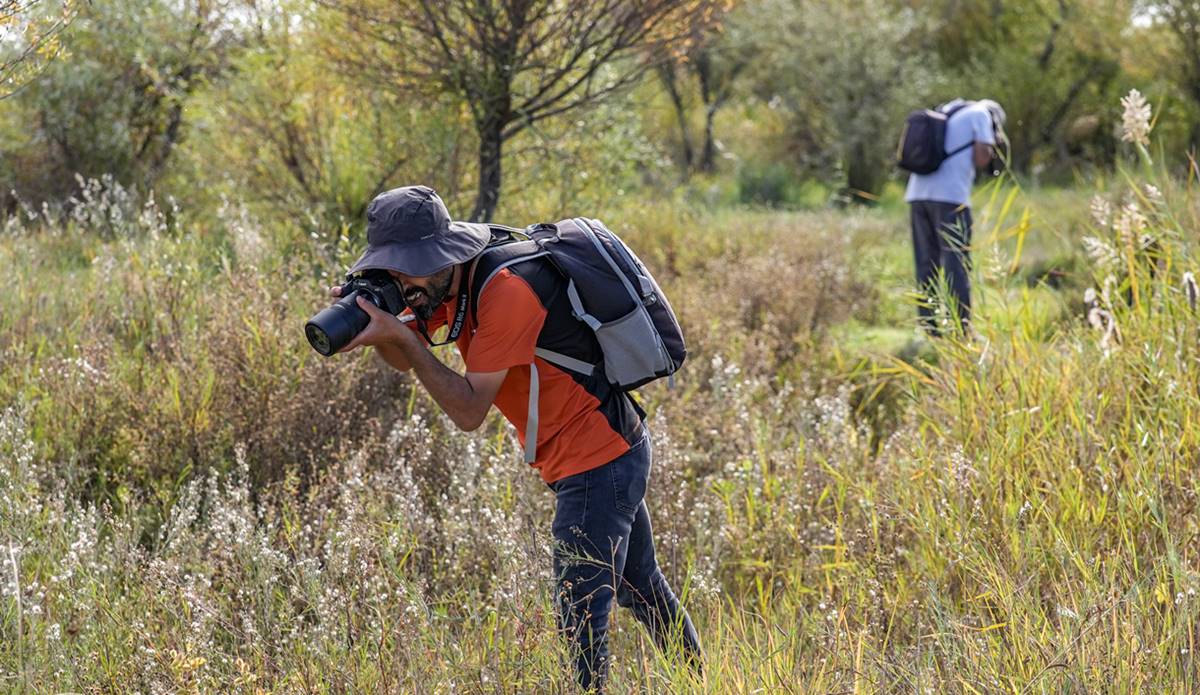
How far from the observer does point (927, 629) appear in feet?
11.1

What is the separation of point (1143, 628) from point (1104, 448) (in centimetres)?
120

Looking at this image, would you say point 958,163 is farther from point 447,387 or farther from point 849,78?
point 849,78

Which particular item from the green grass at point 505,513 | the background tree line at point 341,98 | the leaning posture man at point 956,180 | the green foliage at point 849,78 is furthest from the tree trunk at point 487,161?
the green foliage at point 849,78

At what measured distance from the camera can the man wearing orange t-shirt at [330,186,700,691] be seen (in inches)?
112

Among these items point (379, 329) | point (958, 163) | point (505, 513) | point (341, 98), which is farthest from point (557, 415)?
point (341, 98)

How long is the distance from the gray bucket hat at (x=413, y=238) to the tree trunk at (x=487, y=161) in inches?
162

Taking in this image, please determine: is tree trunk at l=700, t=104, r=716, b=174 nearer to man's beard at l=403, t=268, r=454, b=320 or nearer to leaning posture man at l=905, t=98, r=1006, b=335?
leaning posture man at l=905, t=98, r=1006, b=335

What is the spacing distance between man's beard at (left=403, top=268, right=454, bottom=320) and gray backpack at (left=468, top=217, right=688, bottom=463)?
0.07 meters

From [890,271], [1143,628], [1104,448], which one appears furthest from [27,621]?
[890,271]

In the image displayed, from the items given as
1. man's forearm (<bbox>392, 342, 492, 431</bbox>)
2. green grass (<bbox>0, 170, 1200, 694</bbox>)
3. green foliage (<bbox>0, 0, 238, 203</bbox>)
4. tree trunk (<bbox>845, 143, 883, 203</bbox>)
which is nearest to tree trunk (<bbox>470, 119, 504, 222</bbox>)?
green grass (<bbox>0, 170, 1200, 694</bbox>)

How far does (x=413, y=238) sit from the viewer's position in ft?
9.34

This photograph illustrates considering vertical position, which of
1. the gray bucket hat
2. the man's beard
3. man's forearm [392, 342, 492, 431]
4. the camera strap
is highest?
the gray bucket hat

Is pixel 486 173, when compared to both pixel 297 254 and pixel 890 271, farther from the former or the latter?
Answer: pixel 890 271

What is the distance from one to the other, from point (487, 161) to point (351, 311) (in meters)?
4.46
